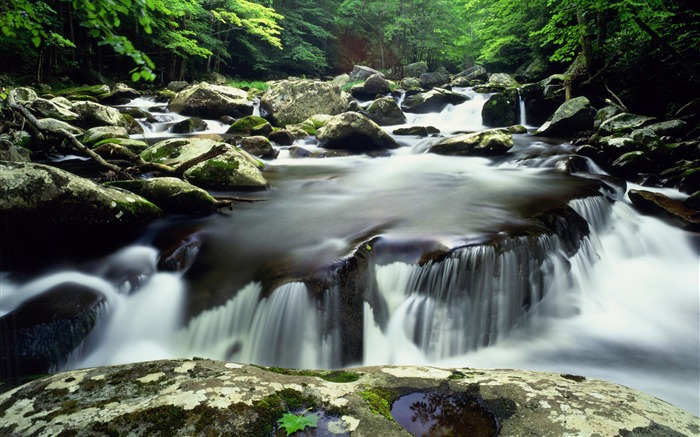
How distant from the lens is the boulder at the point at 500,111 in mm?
15680

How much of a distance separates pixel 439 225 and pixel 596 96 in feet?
40.5

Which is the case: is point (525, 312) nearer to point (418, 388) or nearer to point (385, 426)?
point (418, 388)

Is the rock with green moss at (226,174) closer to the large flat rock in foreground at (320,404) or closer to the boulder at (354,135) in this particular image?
the boulder at (354,135)

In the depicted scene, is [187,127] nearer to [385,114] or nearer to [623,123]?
[385,114]

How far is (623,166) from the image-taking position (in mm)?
8375

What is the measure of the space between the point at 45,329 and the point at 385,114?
15.6m

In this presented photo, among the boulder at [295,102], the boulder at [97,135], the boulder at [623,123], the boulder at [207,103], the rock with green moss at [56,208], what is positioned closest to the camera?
the rock with green moss at [56,208]

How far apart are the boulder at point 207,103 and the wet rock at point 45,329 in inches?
513

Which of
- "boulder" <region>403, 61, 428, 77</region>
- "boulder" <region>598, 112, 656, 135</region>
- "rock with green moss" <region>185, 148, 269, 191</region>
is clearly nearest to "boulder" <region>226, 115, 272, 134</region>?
"rock with green moss" <region>185, 148, 269, 191</region>

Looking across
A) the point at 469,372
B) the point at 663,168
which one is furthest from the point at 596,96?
the point at 469,372

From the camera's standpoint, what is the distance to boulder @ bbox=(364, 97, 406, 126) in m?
17.2

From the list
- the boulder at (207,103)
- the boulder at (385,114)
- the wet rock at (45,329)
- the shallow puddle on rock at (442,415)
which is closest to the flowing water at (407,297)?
the wet rock at (45,329)

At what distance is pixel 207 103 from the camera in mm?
15523

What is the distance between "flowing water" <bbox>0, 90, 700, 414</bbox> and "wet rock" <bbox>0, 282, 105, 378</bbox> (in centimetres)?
15
